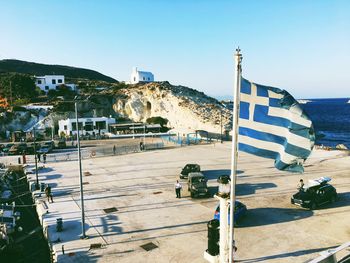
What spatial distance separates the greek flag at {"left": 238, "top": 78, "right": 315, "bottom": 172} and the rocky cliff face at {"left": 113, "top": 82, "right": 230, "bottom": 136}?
73.9m

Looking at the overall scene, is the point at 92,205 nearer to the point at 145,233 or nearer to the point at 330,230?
the point at 145,233

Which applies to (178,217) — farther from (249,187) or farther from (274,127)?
(274,127)

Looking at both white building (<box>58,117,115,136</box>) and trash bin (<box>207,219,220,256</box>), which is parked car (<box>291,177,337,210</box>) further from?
white building (<box>58,117,115,136</box>)

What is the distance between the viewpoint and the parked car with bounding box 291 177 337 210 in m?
21.4

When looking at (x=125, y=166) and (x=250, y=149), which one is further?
(x=125, y=166)

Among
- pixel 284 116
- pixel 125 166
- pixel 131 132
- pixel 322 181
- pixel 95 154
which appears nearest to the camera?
pixel 284 116

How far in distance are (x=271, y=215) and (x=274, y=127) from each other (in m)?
13.4

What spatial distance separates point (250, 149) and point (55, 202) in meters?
21.0

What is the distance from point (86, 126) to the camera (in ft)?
259

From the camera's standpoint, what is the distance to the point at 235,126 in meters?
7.98

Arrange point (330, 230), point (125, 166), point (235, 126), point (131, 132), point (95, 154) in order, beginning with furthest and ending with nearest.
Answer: point (131, 132), point (95, 154), point (125, 166), point (330, 230), point (235, 126)

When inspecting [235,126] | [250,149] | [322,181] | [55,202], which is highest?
[235,126]

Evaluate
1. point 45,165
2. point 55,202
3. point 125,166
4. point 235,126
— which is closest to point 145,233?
point 55,202

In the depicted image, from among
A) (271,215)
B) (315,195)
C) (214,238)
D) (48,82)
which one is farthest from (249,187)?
(48,82)
